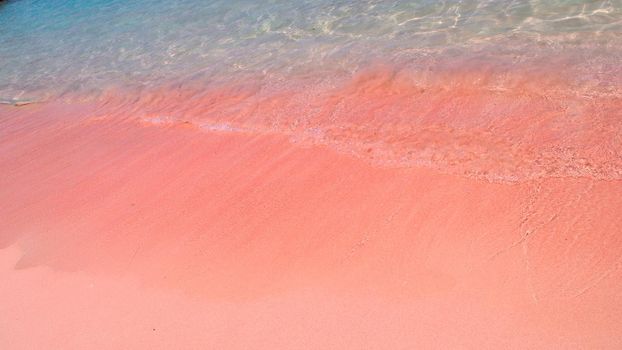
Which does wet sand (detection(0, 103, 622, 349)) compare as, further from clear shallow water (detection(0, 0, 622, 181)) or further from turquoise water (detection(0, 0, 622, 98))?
turquoise water (detection(0, 0, 622, 98))

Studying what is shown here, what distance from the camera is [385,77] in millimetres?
5535

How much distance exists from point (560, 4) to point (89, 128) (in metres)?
6.42

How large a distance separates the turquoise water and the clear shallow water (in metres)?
0.03

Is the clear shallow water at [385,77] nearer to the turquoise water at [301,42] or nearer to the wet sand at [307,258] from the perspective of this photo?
the turquoise water at [301,42]

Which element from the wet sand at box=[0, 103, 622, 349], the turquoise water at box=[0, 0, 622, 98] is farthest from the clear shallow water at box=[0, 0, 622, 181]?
the wet sand at box=[0, 103, 622, 349]

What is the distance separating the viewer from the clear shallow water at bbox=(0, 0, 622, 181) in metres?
3.96

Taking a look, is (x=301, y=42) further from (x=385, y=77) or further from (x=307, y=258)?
(x=307, y=258)

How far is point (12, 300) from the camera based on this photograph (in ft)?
10.9

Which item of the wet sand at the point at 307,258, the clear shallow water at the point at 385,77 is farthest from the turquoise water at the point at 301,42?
the wet sand at the point at 307,258

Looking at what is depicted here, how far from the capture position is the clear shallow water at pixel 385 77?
13.0ft

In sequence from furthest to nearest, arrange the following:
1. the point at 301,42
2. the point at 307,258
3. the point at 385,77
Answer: the point at 301,42
the point at 385,77
the point at 307,258

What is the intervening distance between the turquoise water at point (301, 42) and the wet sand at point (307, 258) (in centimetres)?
214

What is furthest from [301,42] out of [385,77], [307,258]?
[307,258]

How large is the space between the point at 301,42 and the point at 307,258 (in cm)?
475
